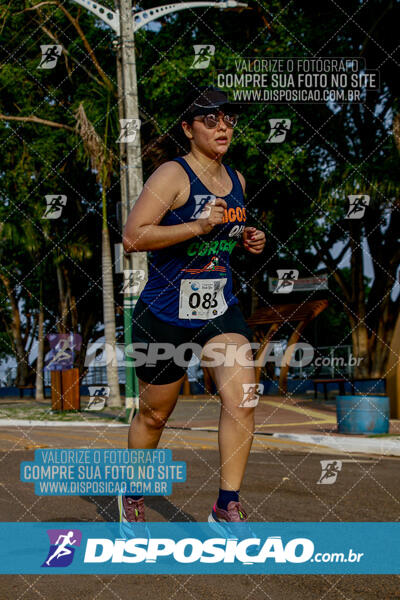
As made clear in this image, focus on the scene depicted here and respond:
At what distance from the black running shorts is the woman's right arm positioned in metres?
0.39

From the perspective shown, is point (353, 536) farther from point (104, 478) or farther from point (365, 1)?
point (365, 1)

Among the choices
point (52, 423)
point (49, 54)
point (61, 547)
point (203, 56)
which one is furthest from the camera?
point (49, 54)

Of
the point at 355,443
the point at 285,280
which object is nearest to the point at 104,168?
the point at 355,443

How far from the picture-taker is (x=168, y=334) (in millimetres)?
4090

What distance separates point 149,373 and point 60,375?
14708 millimetres

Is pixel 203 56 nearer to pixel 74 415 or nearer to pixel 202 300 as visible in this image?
pixel 74 415

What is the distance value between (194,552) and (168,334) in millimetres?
1133

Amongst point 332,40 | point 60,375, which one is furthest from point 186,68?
point 60,375

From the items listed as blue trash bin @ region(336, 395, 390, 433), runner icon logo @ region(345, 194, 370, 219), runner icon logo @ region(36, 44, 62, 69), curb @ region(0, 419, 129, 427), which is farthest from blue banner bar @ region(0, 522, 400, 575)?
runner icon logo @ region(36, 44, 62, 69)

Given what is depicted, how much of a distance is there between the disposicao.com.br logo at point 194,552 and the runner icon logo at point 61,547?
88mm

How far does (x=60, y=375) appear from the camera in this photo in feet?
60.8

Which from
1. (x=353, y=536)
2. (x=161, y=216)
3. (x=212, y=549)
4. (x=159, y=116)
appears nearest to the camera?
(x=161, y=216)

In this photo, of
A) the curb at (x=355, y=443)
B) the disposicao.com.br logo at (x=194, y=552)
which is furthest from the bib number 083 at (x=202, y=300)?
the curb at (x=355, y=443)

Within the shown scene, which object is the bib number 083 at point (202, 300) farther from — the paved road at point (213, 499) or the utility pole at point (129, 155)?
the utility pole at point (129, 155)
